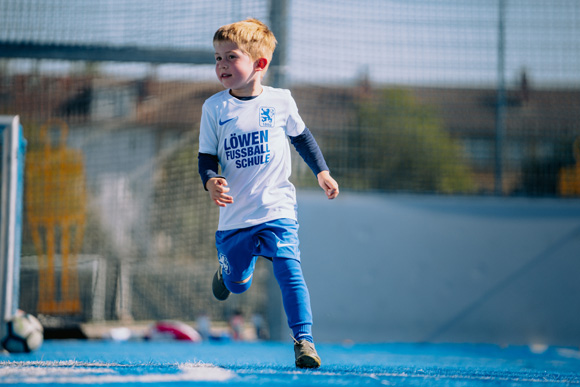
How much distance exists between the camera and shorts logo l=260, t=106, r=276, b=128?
8.69 ft

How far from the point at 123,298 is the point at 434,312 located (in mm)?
3463

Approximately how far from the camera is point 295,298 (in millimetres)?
2449

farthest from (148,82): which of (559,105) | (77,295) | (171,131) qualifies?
(559,105)

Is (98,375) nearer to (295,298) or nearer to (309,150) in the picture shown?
(295,298)

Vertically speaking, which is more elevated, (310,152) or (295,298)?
(310,152)

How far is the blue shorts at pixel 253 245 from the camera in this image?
2.52 m

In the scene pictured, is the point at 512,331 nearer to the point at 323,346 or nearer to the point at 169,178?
the point at 323,346

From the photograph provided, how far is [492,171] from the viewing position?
5680mm

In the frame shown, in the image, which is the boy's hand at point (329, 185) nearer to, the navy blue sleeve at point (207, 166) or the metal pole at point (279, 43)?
the navy blue sleeve at point (207, 166)

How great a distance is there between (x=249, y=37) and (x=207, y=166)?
603mm

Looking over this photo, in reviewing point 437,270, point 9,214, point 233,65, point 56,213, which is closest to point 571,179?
point 437,270

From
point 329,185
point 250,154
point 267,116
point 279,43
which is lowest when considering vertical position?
point 329,185

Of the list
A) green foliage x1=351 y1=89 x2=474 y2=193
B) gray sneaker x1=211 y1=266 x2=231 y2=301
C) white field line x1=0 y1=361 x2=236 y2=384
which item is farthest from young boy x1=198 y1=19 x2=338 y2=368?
green foliage x1=351 y1=89 x2=474 y2=193

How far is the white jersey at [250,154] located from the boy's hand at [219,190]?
0.18 m
